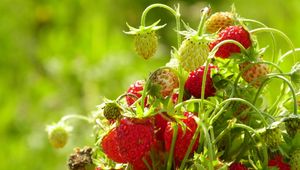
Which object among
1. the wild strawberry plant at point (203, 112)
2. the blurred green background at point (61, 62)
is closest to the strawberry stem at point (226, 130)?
the wild strawberry plant at point (203, 112)

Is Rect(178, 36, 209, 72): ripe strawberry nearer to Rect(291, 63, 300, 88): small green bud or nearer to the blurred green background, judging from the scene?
Rect(291, 63, 300, 88): small green bud

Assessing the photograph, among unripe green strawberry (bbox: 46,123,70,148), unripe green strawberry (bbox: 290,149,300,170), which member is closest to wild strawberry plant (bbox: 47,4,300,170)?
unripe green strawberry (bbox: 290,149,300,170)

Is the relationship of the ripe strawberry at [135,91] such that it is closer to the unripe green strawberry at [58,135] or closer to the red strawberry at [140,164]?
the red strawberry at [140,164]

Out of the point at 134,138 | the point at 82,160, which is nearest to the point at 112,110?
the point at 134,138

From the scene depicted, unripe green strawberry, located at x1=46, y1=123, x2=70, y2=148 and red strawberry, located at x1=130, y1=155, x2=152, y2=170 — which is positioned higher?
unripe green strawberry, located at x1=46, y1=123, x2=70, y2=148

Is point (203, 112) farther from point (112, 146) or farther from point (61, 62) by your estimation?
point (61, 62)

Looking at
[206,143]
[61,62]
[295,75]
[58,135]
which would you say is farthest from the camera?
[61,62]
